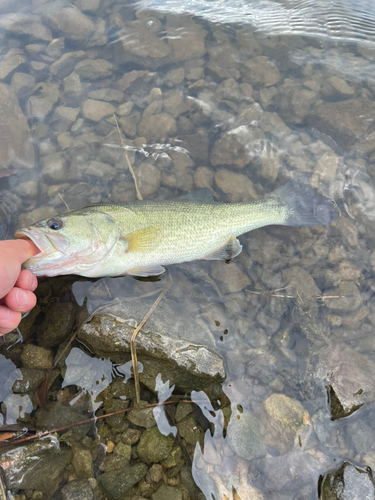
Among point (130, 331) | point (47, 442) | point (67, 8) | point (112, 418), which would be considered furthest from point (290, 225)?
point (67, 8)

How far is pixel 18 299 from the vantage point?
2.76 meters

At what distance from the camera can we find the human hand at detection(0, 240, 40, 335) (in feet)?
8.51

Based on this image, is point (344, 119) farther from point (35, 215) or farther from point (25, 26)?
point (25, 26)

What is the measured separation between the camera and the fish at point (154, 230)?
3.24 metres

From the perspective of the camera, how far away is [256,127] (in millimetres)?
4863

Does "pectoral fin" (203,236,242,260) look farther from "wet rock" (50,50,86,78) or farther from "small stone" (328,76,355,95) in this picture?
"wet rock" (50,50,86,78)

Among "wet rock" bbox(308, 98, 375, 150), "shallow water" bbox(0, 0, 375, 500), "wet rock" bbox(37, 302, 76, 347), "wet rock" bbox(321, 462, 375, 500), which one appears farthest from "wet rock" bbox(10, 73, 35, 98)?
"wet rock" bbox(321, 462, 375, 500)

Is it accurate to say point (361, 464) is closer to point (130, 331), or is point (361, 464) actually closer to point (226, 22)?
point (130, 331)

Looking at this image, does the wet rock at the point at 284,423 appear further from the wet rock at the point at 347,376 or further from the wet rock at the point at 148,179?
the wet rock at the point at 148,179

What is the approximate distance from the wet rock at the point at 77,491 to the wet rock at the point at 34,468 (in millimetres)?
109

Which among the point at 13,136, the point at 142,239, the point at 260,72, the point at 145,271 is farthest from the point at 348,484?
the point at 13,136

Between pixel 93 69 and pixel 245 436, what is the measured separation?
579cm

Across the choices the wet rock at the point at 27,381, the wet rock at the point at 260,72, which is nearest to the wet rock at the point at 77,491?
the wet rock at the point at 27,381

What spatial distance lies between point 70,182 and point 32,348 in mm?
2345
